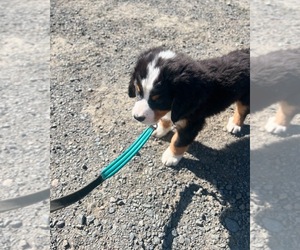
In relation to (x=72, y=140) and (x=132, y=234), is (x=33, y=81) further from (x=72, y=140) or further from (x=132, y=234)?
(x=132, y=234)

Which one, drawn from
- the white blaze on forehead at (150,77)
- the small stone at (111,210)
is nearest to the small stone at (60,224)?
the small stone at (111,210)

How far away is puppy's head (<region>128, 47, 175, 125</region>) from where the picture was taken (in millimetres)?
2004

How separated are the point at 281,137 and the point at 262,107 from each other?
0.21 m

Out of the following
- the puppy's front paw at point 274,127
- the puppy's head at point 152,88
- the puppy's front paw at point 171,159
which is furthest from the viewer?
the puppy's front paw at point 274,127

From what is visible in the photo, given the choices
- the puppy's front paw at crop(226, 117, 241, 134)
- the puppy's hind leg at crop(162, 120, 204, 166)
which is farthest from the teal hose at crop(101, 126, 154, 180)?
the puppy's front paw at crop(226, 117, 241, 134)

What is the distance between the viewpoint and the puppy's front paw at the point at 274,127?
8.21ft

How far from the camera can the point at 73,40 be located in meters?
3.14

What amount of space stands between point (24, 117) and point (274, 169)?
1.32 m

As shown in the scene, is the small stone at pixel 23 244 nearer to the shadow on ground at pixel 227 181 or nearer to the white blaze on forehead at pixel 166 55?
the shadow on ground at pixel 227 181

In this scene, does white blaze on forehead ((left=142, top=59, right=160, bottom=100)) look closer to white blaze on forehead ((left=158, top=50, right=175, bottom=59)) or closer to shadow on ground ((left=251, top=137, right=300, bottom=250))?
white blaze on forehead ((left=158, top=50, right=175, bottom=59))

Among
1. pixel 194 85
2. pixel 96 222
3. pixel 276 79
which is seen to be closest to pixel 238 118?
pixel 276 79

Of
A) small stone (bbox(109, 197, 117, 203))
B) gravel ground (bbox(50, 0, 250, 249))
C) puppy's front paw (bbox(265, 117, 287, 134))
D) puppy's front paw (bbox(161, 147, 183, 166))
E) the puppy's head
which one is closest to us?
the puppy's head

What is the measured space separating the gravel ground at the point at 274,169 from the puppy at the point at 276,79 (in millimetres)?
99

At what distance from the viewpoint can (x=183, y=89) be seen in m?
2.03
